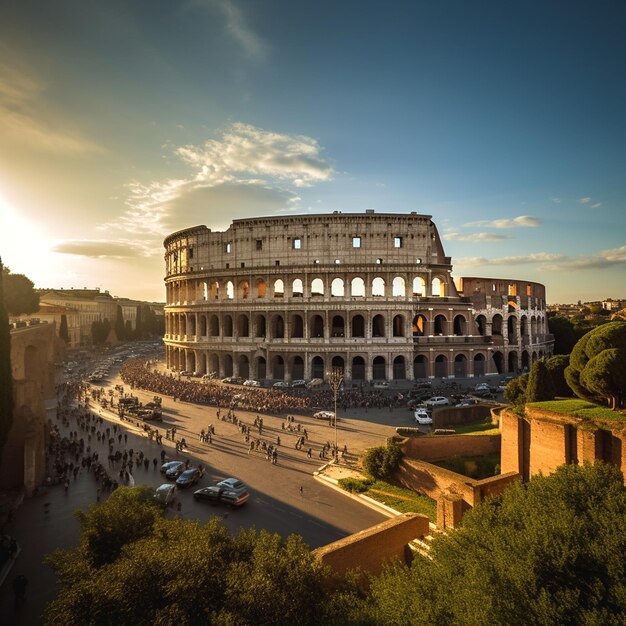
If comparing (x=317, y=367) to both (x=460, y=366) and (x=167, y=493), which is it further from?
(x=167, y=493)

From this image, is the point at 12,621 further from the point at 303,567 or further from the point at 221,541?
the point at 303,567

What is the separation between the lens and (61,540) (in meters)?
14.6

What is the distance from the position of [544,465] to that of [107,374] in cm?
4989

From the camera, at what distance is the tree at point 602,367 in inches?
615

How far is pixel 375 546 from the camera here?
40.7 feet

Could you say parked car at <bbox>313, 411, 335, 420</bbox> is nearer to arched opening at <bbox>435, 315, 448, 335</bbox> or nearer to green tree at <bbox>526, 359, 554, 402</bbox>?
green tree at <bbox>526, 359, 554, 402</bbox>

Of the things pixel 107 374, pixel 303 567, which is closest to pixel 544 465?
pixel 303 567

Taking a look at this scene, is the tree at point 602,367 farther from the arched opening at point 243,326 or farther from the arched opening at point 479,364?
the arched opening at point 243,326

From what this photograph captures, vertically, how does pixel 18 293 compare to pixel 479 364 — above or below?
above

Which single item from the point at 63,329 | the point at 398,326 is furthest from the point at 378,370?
the point at 63,329

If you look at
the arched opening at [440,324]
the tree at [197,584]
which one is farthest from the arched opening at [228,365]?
the tree at [197,584]

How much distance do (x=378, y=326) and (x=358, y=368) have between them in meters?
5.74

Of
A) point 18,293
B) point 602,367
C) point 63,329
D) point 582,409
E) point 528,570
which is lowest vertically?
point 528,570

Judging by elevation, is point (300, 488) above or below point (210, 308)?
below
